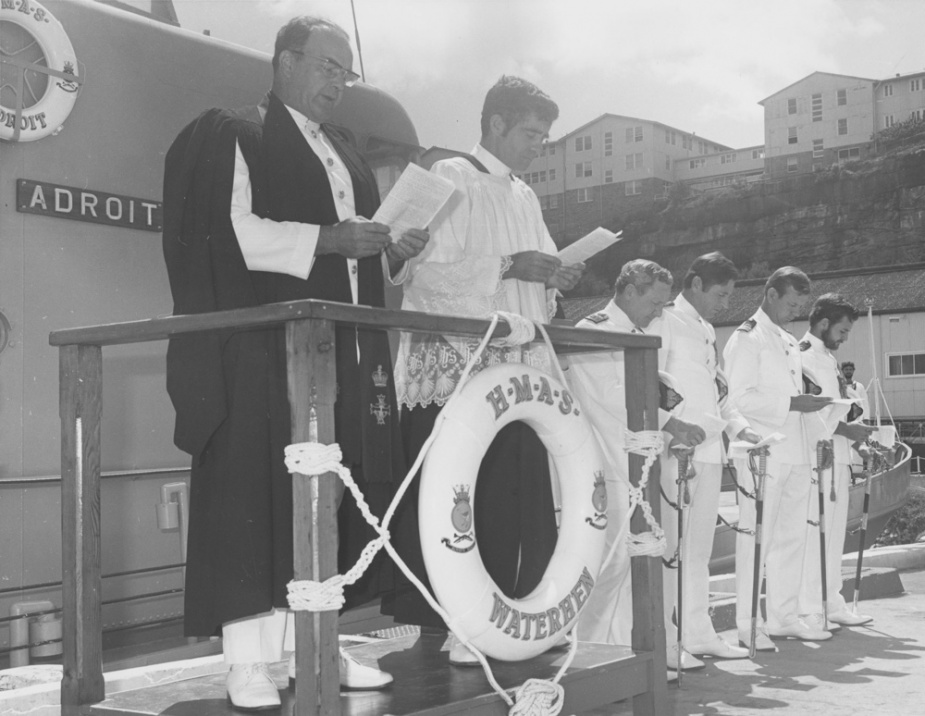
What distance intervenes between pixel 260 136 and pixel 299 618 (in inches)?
48.5

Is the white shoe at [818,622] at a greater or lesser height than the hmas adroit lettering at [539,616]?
lesser

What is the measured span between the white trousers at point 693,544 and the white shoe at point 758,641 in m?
0.35

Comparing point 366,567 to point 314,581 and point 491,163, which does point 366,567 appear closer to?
point 314,581

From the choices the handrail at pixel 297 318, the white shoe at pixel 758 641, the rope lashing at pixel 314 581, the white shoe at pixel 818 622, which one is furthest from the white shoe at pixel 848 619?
the rope lashing at pixel 314 581

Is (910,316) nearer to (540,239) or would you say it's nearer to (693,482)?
(693,482)

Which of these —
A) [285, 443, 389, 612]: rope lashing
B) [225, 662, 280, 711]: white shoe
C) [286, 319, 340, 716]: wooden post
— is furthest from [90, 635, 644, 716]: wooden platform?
[285, 443, 389, 612]: rope lashing

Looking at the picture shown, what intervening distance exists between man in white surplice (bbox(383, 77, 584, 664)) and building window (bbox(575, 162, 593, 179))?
6.83 m

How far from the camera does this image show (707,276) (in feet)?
16.5

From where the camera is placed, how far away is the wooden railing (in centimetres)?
216

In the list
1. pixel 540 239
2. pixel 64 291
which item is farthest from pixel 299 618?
pixel 64 291

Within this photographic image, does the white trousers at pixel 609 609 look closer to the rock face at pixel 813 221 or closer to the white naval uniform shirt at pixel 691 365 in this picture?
the white naval uniform shirt at pixel 691 365

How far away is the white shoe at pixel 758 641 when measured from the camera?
17.3 ft

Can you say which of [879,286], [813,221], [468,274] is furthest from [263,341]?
[813,221]

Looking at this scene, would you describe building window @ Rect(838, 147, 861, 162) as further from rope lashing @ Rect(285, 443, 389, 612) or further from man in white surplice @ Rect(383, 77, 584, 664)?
rope lashing @ Rect(285, 443, 389, 612)
